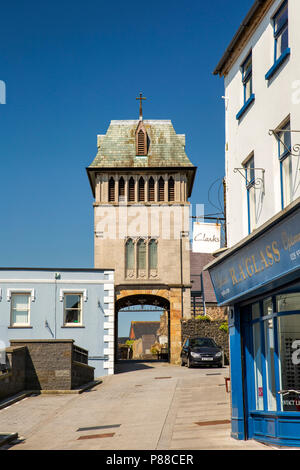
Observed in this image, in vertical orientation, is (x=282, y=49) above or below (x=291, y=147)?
above

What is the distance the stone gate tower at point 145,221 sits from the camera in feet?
133

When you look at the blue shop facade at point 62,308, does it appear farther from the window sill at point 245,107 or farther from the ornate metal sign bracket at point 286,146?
the ornate metal sign bracket at point 286,146

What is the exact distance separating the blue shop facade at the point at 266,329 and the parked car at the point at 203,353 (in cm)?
1707

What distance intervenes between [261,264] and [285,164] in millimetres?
1923

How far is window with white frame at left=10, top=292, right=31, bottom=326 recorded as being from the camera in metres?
31.7

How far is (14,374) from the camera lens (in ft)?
70.8

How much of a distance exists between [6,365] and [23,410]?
251 centimetres

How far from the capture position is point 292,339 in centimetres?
1172

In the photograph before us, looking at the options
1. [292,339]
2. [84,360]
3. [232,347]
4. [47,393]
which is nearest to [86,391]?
[47,393]

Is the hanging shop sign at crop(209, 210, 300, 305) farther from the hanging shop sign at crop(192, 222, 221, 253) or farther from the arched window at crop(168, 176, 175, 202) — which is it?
the hanging shop sign at crop(192, 222, 221, 253)

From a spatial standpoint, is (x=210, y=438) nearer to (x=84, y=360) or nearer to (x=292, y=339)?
(x=292, y=339)

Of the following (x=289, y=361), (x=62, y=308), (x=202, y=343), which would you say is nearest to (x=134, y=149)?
(x=62, y=308)

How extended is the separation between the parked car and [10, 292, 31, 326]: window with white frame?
8151 millimetres

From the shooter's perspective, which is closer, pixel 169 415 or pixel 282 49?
pixel 282 49
